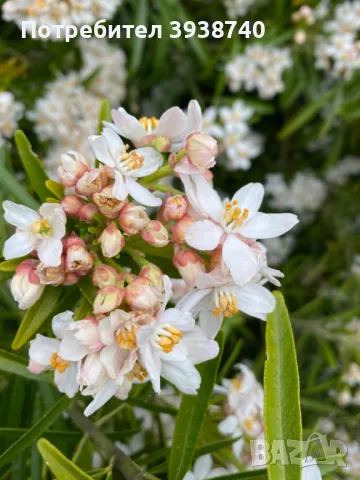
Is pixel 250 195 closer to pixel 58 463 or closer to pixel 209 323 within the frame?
pixel 209 323

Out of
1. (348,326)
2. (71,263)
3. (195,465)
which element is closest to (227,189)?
(348,326)

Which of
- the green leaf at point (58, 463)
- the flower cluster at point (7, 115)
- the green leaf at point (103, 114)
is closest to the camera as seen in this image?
the green leaf at point (58, 463)

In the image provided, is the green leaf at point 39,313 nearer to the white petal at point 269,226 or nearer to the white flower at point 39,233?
the white flower at point 39,233

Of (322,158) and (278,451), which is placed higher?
(278,451)

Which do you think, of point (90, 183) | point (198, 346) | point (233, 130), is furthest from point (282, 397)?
→ point (233, 130)

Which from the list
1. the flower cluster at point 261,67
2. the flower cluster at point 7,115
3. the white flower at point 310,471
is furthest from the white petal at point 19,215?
the flower cluster at point 261,67

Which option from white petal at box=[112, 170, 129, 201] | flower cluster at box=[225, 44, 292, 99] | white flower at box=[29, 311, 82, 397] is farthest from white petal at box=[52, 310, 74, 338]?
flower cluster at box=[225, 44, 292, 99]

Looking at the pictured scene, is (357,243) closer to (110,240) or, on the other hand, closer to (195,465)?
(195,465)
